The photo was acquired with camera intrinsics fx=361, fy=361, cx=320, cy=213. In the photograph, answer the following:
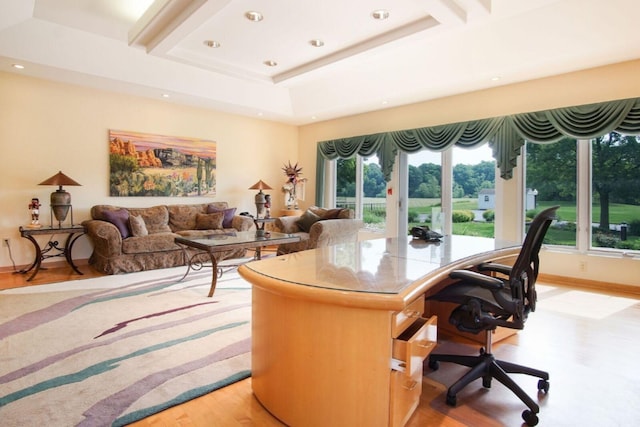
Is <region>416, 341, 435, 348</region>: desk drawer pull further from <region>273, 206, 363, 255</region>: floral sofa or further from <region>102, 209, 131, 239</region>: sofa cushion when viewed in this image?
<region>102, 209, 131, 239</region>: sofa cushion

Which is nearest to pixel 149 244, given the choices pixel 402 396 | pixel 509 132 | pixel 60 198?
pixel 60 198

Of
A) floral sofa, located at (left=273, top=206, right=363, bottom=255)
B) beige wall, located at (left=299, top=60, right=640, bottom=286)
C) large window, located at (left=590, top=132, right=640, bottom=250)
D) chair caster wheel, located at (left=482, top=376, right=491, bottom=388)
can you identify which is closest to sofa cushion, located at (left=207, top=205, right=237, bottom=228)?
floral sofa, located at (left=273, top=206, right=363, bottom=255)

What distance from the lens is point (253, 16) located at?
151 inches

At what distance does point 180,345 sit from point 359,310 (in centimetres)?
179

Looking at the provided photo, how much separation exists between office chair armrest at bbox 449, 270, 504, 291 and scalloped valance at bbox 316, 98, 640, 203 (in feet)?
11.4

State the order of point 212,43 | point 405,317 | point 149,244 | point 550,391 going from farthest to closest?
point 149,244 < point 212,43 < point 550,391 < point 405,317

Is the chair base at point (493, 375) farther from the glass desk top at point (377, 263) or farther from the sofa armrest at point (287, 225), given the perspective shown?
the sofa armrest at point (287, 225)

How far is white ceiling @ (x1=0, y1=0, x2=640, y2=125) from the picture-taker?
3527mm

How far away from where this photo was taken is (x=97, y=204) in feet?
18.3

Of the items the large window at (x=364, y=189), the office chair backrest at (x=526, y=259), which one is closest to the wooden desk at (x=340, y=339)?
the office chair backrest at (x=526, y=259)

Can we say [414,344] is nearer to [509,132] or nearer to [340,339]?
[340,339]

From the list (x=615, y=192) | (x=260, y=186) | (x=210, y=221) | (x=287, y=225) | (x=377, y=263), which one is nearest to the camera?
(x=377, y=263)

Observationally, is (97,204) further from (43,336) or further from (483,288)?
(483,288)

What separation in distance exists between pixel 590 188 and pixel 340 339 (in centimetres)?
459
